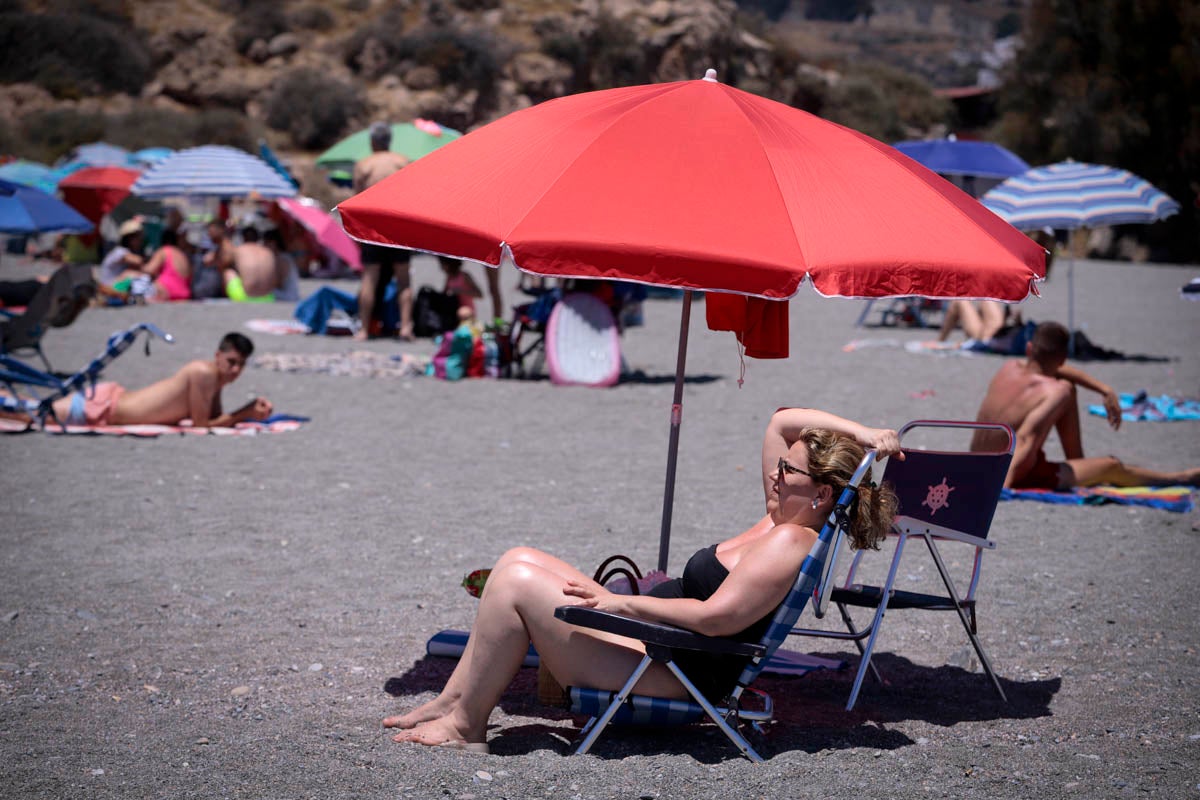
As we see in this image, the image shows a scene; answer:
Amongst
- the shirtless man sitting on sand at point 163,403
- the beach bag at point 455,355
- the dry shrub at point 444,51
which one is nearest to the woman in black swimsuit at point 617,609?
the shirtless man sitting on sand at point 163,403

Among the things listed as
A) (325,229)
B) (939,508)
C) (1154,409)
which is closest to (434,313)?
(325,229)

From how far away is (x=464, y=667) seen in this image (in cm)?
345

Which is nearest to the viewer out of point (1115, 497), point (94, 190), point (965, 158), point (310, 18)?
point (1115, 497)

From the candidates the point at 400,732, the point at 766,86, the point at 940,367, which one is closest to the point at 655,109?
the point at 400,732

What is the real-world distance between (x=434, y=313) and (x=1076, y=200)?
6596 millimetres

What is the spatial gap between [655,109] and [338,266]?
16.8 metres

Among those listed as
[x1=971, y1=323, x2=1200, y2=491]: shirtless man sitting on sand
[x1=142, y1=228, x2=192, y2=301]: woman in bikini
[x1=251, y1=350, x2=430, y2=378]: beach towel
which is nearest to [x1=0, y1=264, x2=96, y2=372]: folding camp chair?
[x1=251, y1=350, x2=430, y2=378]: beach towel

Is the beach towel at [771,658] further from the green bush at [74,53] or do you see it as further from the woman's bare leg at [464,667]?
the green bush at [74,53]

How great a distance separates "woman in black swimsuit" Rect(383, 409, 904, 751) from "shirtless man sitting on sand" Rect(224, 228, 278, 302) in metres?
13.2

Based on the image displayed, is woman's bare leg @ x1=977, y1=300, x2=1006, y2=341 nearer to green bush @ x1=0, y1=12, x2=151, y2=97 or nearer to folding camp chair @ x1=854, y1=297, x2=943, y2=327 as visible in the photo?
folding camp chair @ x1=854, y1=297, x2=943, y2=327

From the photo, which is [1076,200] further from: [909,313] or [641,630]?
[641,630]

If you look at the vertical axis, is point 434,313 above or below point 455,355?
above

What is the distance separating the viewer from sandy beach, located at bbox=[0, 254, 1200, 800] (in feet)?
10.8

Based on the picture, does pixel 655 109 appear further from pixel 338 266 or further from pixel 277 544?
pixel 338 266
